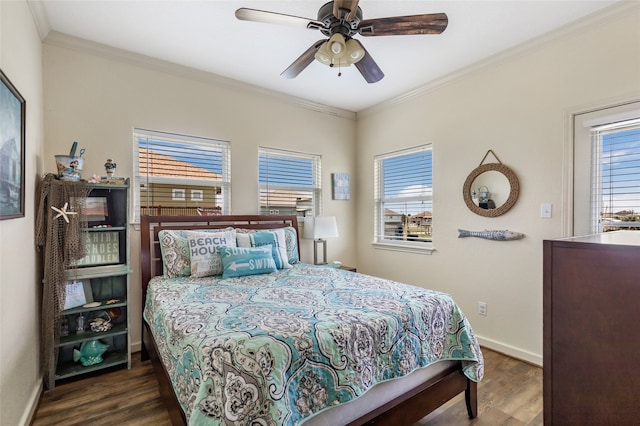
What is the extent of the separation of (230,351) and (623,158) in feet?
9.39

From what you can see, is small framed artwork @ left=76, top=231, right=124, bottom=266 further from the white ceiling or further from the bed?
the white ceiling

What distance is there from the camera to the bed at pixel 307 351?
1.16 metres

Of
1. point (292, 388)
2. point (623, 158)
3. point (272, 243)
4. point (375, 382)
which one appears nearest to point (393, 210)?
point (272, 243)

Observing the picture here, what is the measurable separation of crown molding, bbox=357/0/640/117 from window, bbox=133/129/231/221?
2307 millimetres

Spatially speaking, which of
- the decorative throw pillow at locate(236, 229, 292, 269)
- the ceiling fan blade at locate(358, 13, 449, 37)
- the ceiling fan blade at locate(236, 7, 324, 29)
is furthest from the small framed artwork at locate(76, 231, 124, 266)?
the ceiling fan blade at locate(358, 13, 449, 37)

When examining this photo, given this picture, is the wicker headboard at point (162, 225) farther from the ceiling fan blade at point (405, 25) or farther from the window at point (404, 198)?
the ceiling fan blade at point (405, 25)

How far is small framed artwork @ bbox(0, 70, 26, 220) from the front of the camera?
1.40m

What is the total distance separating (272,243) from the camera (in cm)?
290

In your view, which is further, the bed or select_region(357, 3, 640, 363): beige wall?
select_region(357, 3, 640, 363): beige wall

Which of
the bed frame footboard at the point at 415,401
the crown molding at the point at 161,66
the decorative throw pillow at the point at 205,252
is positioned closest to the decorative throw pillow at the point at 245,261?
the decorative throw pillow at the point at 205,252

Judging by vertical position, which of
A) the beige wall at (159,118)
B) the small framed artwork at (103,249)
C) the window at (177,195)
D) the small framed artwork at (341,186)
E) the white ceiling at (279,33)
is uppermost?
the white ceiling at (279,33)

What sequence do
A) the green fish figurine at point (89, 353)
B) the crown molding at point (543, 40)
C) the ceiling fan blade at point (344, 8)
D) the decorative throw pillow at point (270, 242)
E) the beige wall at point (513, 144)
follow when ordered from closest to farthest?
the ceiling fan blade at point (344, 8) → the crown molding at point (543, 40) → the beige wall at point (513, 144) → the green fish figurine at point (89, 353) → the decorative throw pillow at point (270, 242)

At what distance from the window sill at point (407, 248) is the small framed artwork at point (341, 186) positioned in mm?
777

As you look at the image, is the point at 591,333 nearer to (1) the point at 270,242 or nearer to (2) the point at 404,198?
(1) the point at 270,242
